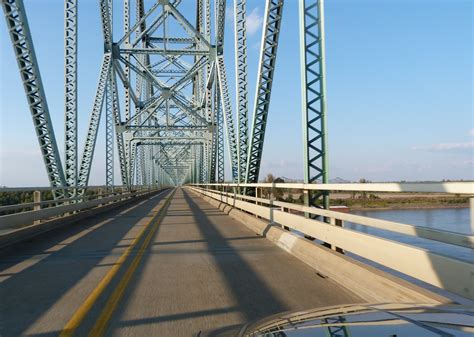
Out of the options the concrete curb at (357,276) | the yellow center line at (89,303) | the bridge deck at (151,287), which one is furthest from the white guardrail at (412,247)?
the yellow center line at (89,303)

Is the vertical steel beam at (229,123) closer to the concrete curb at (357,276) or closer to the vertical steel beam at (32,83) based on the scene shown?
the vertical steel beam at (32,83)

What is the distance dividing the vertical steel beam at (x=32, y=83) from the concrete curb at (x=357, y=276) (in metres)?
9.64

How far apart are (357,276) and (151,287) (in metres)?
2.81

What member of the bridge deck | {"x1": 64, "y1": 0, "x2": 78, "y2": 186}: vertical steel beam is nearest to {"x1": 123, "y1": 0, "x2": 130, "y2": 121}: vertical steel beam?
{"x1": 64, "y1": 0, "x2": 78, "y2": 186}: vertical steel beam

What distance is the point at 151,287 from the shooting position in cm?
651

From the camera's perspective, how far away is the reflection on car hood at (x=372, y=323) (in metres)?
2.42

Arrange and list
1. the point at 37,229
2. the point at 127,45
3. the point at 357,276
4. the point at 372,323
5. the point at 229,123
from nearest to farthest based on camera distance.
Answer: the point at 372,323 < the point at 357,276 < the point at 37,229 < the point at 229,123 < the point at 127,45

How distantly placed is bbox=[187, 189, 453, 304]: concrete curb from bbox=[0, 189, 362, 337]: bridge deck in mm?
172

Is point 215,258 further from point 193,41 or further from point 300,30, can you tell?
point 193,41

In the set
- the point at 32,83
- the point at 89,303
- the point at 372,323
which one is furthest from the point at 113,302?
the point at 32,83

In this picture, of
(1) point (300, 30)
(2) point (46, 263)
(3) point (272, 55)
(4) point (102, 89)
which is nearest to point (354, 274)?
(2) point (46, 263)

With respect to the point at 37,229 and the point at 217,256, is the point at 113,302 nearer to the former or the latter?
the point at 217,256

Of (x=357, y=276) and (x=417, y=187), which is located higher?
(x=417, y=187)

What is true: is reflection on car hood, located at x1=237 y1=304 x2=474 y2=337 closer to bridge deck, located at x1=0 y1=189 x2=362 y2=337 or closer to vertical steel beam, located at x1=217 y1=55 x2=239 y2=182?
bridge deck, located at x1=0 y1=189 x2=362 y2=337
